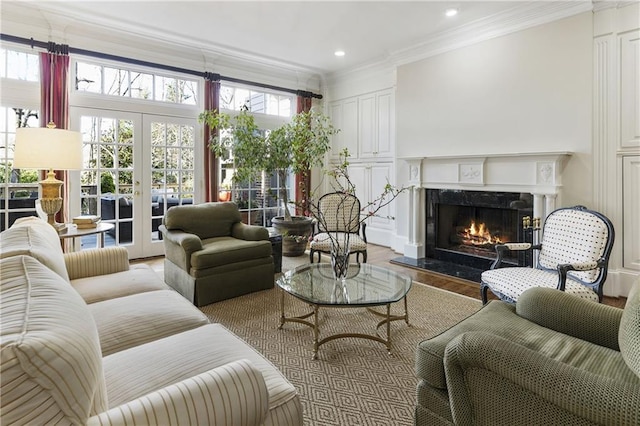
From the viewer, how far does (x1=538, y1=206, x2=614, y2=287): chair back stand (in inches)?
93.8

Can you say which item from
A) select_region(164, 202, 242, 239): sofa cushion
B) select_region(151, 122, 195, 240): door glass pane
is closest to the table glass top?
select_region(164, 202, 242, 239): sofa cushion

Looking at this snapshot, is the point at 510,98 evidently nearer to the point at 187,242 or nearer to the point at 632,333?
the point at 632,333

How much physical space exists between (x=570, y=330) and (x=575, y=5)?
342 centimetres

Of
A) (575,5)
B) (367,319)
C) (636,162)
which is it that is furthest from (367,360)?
(575,5)

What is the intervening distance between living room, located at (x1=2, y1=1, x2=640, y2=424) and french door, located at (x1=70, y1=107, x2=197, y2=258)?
185 mm

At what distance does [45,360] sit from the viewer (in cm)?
71

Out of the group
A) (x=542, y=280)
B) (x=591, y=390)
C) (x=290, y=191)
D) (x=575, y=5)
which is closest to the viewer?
(x=591, y=390)

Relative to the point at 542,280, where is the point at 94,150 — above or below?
above

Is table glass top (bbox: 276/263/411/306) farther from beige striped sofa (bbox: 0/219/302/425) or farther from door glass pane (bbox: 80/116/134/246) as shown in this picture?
door glass pane (bbox: 80/116/134/246)

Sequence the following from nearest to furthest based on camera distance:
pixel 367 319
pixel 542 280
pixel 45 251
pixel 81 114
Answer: pixel 45 251 → pixel 542 280 → pixel 367 319 → pixel 81 114

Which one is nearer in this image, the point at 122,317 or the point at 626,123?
the point at 122,317

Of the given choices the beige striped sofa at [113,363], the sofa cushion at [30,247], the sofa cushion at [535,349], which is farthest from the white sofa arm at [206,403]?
the sofa cushion at [30,247]

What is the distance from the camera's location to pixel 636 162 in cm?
315

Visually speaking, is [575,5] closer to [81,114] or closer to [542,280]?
[542,280]
